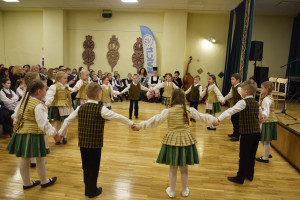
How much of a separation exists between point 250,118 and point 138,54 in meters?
6.97

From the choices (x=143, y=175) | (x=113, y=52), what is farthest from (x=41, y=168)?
(x=113, y=52)

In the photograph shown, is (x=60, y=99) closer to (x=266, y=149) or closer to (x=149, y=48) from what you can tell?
(x=266, y=149)

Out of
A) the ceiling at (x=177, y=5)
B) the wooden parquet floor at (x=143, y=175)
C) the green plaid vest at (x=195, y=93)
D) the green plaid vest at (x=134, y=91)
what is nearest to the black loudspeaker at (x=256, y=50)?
the ceiling at (x=177, y=5)

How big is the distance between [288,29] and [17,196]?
10.1 metres

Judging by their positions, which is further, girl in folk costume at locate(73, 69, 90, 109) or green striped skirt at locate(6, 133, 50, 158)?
girl in folk costume at locate(73, 69, 90, 109)

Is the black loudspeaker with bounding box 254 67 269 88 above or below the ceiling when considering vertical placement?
below

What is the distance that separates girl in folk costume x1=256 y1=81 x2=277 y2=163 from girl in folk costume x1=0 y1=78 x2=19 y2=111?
4362 mm

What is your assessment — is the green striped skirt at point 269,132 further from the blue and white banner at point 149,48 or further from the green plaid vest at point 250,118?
the blue and white banner at point 149,48

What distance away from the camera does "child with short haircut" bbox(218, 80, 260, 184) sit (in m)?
2.45

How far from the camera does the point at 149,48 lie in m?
8.61

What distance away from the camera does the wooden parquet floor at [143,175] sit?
7.86 feet

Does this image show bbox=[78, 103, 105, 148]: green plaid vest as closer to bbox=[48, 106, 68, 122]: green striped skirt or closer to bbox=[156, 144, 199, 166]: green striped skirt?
bbox=[156, 144, 199, 166]: green striped skirt

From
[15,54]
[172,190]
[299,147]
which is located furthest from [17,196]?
[15,54]

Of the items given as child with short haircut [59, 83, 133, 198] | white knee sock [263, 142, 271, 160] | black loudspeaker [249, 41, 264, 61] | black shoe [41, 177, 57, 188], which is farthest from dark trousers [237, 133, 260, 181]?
black loudspeaker [249, 41, 264, 61]
